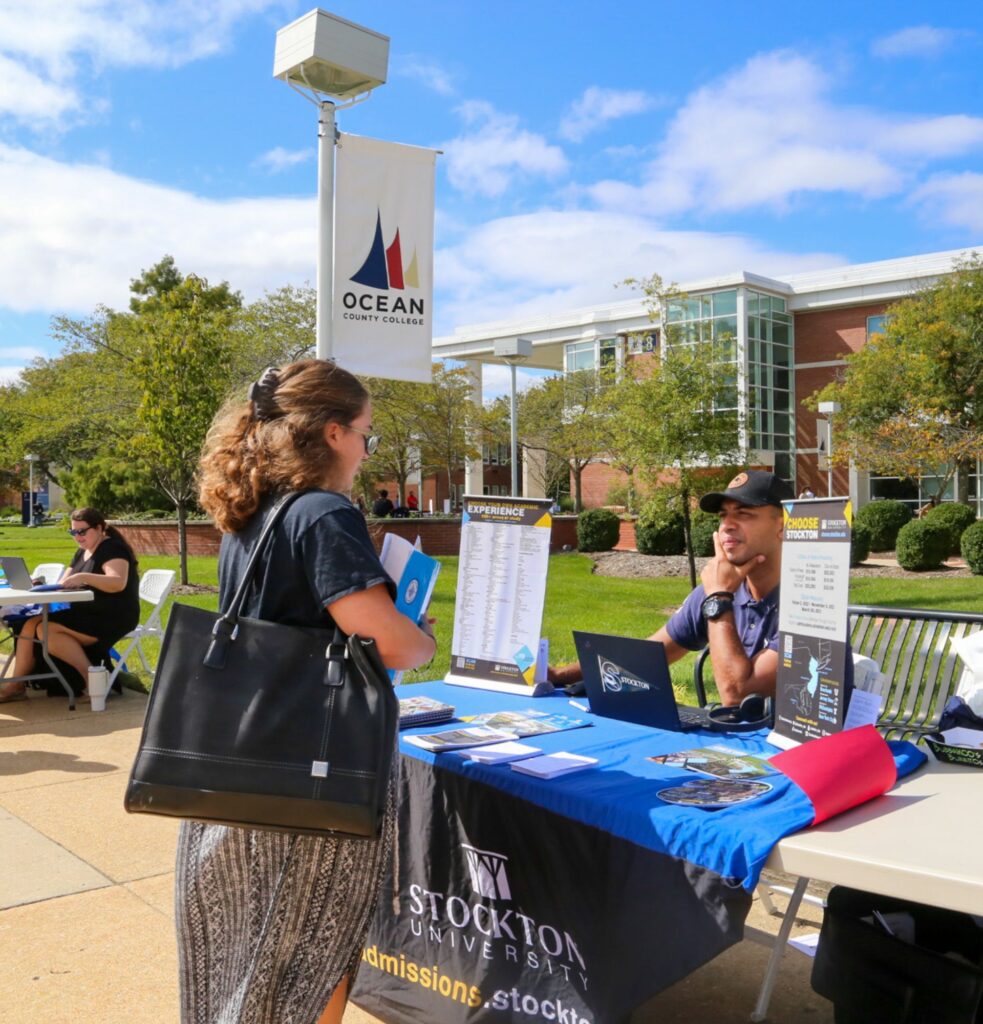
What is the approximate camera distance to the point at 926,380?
92.2 ft

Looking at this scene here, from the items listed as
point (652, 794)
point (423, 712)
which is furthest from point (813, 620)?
point (423, 712)

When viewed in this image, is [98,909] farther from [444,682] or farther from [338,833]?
[338,833]

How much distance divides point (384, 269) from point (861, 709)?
13.5 feet

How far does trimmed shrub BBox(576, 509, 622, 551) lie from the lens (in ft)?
91.5

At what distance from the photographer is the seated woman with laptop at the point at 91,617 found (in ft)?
26.2

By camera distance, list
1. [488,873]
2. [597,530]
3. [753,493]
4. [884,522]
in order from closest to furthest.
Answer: [488,873]
[753,493]
[884,522]
[597,530]

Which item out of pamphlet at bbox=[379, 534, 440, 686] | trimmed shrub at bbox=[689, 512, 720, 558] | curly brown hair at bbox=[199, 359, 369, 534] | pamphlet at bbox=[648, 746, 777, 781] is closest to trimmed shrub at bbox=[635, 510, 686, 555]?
trimmed shrub at bbox=[689, 512, 720, 558]

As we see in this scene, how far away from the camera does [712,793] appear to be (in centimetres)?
228

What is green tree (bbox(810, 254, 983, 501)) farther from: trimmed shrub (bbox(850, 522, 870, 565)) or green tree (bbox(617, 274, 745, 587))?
green tree (bbox(617, 274, 745, 587))

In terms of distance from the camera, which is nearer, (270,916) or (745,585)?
(270,916)

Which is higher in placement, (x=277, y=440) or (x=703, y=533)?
(x=277, y=440)

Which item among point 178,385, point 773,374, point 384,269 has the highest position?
point 773,374

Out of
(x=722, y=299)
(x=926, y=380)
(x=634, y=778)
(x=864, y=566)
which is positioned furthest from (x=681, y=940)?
(x=722, y=299)

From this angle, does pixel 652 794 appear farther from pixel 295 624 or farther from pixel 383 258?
pixel 383 258
